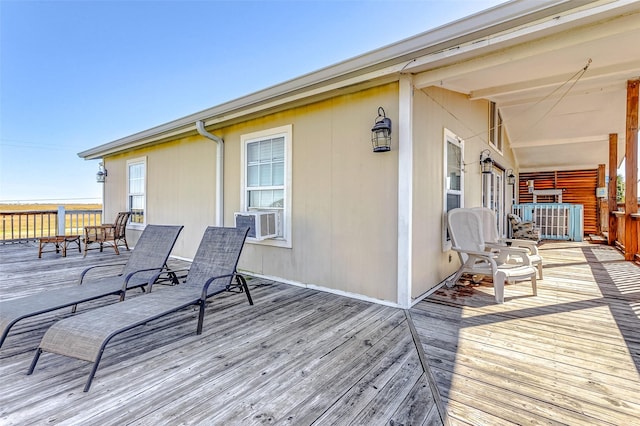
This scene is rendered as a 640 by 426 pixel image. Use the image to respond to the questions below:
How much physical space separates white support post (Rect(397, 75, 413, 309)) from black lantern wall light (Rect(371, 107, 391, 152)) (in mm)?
131

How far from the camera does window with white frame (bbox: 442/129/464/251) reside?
170 inches

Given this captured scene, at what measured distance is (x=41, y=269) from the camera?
5160 millimetres

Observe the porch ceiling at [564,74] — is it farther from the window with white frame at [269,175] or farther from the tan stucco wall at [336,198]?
the window with white frame at [269,175]

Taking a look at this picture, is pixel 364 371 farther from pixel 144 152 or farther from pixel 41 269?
pixel 144 152

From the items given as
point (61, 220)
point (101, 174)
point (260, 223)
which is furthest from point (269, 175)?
point (61, 220)

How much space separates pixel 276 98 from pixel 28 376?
11.7 ft

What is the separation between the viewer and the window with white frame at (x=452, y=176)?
4.31 metres

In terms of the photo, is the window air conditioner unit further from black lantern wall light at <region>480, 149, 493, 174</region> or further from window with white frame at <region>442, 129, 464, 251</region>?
black lantern wall light at <region>480, 149, 493, 174</region>

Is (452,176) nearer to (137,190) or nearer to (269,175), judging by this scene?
(269,175)

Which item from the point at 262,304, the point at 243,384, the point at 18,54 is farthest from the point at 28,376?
the point at 18,54

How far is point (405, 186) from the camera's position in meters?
3.24

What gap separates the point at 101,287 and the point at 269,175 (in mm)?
2575

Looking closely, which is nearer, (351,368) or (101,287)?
(351,368)

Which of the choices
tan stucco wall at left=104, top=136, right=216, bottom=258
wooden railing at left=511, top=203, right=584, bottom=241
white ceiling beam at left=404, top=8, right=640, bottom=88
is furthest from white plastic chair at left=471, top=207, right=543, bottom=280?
wooden railing at left=511, top=203, right=584, bottom=241
